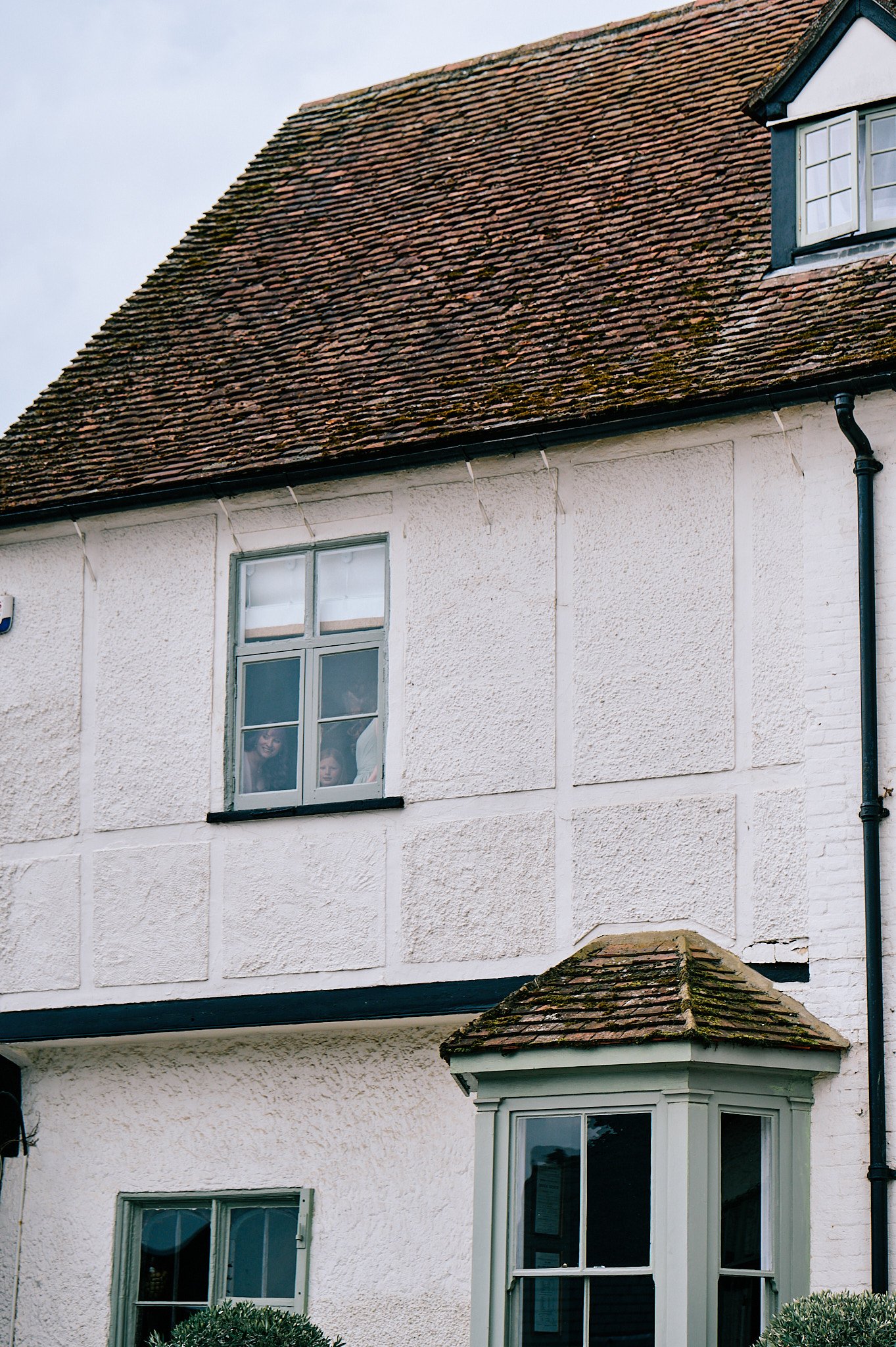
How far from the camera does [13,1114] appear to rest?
12.2 metres

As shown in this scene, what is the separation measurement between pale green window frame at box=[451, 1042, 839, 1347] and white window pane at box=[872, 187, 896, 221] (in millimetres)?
4801

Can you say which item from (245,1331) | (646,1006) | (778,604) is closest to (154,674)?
(778,604)

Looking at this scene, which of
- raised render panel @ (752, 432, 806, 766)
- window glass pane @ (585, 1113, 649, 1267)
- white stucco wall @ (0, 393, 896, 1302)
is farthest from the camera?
raised render panel @ (752, 432, 806, 766)

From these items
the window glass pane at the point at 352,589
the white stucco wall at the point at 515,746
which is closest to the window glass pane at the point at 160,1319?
the white stucco wall at the point at 515,746

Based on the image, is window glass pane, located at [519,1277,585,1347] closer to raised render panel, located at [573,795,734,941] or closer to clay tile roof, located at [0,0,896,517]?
raised render panel, located at [573,795,734,941]

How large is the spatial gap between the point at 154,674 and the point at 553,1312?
4.59 m

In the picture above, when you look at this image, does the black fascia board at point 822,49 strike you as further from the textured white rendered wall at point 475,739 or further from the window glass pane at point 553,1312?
the window glass pane at point 553,1312

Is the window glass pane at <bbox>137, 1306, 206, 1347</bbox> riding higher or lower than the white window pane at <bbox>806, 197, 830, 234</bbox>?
lower

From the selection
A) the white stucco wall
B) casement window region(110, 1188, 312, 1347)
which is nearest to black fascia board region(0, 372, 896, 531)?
the white stucco wall

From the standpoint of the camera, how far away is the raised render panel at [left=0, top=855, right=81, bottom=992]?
1208cm

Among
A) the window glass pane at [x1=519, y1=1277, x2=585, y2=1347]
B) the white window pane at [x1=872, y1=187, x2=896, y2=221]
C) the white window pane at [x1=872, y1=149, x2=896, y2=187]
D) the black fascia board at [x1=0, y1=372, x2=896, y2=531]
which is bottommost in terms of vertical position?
the window glass pane at [x1=519, y1=1277, x2=585, y2=1347]

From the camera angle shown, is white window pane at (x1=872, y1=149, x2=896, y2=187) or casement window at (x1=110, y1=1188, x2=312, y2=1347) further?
white window pane at (x1=872, y1=149, x2=896, y2=187)

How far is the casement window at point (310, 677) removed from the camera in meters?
11.8

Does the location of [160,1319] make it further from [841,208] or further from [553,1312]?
[841,208]
